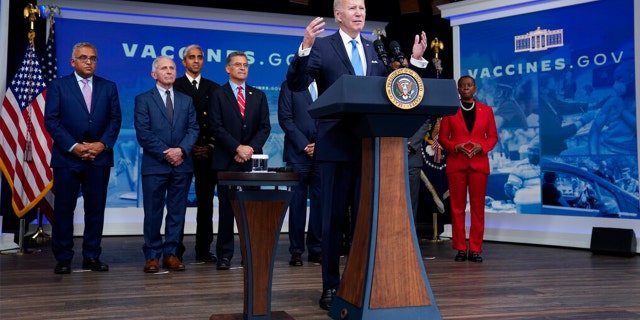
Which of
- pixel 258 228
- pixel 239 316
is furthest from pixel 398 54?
pixel 239 316

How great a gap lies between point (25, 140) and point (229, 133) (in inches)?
96.4

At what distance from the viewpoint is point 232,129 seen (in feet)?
15.3

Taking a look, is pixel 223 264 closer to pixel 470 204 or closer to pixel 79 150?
pixel 79 150

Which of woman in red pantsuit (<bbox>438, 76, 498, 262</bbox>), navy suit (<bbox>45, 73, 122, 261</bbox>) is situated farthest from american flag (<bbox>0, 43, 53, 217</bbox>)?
woman in red pantsuit (<bbox>438, 76, 498, 262</bbox>)

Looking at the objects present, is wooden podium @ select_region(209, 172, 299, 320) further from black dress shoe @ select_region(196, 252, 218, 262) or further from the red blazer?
the red blazer

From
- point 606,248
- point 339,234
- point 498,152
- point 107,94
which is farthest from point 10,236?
point 606,248

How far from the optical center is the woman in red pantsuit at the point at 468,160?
4992mm

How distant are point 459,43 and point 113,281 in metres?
4.88

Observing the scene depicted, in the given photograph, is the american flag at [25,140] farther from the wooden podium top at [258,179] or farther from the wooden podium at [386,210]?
the wooden podium at [386,210]

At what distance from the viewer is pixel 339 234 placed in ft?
9.44

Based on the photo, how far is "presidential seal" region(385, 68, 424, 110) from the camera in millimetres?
2305

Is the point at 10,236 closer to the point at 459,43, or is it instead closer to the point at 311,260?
the point at 311,260

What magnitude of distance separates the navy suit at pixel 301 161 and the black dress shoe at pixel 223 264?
62 centimetres

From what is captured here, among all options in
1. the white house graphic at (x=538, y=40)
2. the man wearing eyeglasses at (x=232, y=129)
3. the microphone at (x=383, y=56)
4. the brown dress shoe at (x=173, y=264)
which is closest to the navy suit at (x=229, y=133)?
the man wearing eyeglasses at (x=232, y=129)
